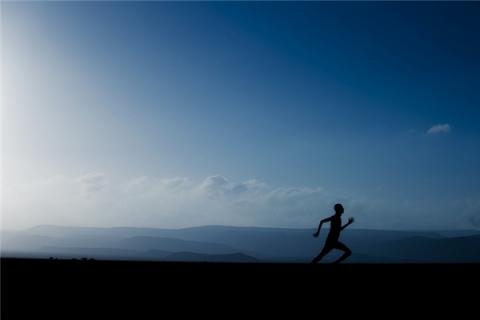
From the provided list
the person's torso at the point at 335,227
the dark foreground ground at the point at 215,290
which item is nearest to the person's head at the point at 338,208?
the person's torso at the point at 335,227

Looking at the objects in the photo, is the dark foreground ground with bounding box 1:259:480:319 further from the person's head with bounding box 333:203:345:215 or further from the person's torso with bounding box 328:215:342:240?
the person's head with bounding box 333:203:345:215

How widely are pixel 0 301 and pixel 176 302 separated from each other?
2633 mm

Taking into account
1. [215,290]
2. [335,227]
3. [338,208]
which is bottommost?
[215,290]

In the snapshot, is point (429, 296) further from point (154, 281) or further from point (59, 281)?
point (59, 281)

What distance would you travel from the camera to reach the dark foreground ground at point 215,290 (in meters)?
6.07

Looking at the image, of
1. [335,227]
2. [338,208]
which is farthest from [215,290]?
[338,208]

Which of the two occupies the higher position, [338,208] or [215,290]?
[338,208]

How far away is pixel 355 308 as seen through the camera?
20.7 feet

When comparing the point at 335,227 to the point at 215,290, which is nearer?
the point at 215,290

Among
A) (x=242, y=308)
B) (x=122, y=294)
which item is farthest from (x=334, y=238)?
(x=122, y=294)

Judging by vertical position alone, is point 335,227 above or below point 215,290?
above

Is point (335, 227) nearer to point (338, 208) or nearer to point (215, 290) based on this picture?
point (338, 208)

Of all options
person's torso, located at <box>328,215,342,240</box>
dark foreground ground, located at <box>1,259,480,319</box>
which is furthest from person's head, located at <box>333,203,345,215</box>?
dark foreground ground, located at <box>1,259,480,319</box>

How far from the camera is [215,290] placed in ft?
24.6
